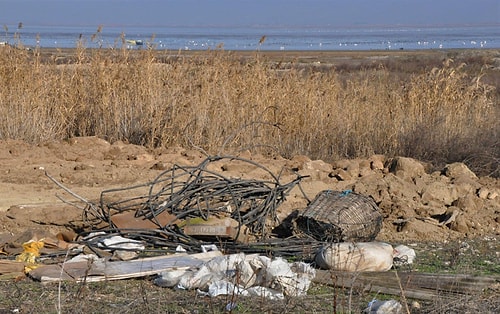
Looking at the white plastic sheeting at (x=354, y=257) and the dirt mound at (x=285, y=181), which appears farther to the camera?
the dirt mound at (x=285, y=181)

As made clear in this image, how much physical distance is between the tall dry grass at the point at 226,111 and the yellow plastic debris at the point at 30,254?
5400mm

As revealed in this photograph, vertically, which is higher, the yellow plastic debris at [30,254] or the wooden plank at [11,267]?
the yellow plastic debris at [30,254]

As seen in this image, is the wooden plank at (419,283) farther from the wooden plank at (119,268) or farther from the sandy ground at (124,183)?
the sandy ground at (124,183)

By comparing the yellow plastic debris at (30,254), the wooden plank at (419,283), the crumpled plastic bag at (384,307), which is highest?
the crumpled plastic bag at (384,307)

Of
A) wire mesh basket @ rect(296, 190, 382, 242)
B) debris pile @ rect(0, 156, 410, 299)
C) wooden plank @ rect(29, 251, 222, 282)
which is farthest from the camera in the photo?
wire mesh basket @ rect(296, 190, 382, 242)

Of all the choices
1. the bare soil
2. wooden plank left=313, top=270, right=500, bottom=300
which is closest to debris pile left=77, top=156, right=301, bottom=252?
the bare soil

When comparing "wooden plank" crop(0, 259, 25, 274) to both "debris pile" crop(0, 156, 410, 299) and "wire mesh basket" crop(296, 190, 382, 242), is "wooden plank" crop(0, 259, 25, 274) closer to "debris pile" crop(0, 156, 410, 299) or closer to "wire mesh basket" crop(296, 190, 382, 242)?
"debris pile" crop(0, 156, 410, 299)

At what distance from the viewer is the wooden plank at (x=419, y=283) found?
6445mm

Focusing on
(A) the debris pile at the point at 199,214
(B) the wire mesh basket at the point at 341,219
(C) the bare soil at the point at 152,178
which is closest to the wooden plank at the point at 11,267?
(C) the bare soil at the point at 152,178

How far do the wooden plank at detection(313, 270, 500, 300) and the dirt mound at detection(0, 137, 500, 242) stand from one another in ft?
7.68

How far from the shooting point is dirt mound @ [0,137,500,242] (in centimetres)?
950

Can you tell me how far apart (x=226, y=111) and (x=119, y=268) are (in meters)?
6.46

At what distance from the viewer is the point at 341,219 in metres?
8.64

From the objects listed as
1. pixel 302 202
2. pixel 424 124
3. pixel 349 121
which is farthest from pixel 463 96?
pixel 302 202
